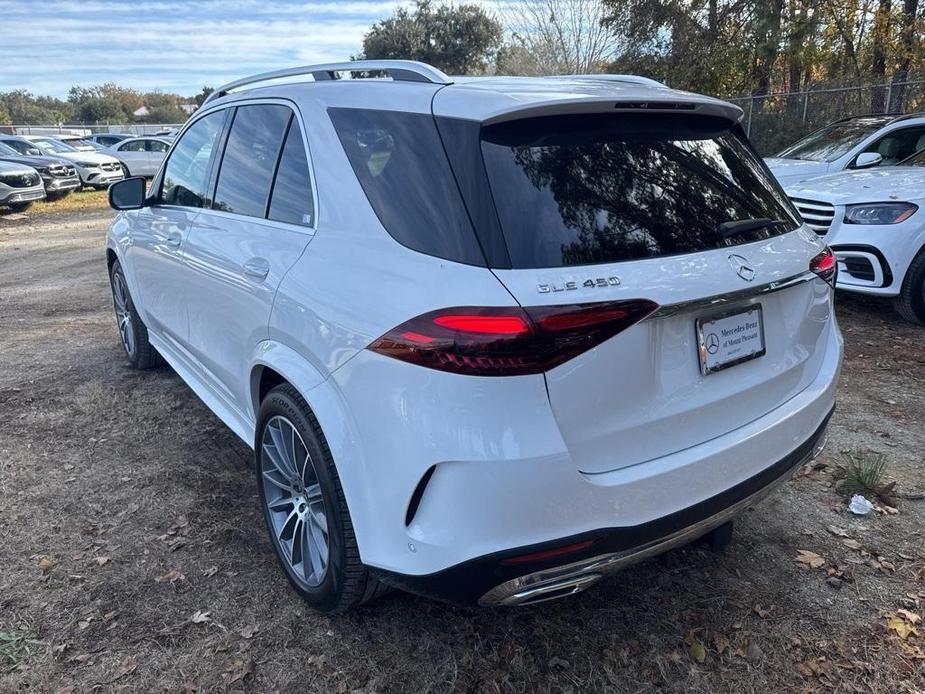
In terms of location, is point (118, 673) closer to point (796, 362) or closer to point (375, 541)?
point (375, 541)

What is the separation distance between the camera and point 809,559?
9.57 feet

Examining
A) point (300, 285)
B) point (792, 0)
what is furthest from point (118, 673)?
point (792, 0)

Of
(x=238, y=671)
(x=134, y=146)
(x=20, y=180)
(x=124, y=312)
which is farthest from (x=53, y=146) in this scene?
(x=238, y=671)

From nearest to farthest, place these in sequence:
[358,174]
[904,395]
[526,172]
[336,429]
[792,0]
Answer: [526,172], [336,429], [358,174], [904,395], [792,0]

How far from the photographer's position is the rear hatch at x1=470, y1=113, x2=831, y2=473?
1916 mm

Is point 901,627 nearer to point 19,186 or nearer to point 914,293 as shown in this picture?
point 914,293

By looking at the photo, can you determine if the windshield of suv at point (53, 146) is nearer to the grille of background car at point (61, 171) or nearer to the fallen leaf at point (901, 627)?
the grille of background car at point (61, 171)

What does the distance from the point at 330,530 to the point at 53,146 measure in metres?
23.4

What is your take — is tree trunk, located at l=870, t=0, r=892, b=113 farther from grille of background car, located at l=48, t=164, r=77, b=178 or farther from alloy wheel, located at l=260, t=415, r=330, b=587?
grille of background car, located at l=48, t=164, r=77, b=178

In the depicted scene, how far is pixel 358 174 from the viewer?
7.69ft

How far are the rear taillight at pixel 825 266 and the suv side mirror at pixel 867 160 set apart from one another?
5564 millimetres

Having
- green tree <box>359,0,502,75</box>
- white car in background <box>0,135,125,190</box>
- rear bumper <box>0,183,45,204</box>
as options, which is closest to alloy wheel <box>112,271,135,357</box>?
rear bumper <box>0,183,45,204</box>

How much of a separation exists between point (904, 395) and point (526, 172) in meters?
3.69

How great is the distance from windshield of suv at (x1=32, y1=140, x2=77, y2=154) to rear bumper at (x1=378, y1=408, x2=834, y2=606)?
76.8 feet
